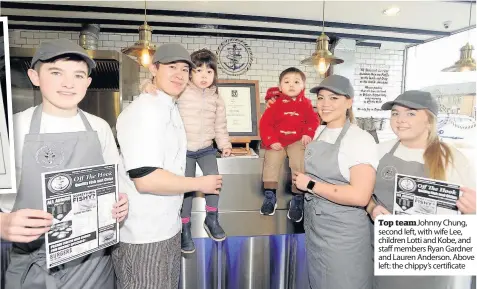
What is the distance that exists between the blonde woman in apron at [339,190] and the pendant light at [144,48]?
58 cm

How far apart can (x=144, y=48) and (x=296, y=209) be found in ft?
2.85

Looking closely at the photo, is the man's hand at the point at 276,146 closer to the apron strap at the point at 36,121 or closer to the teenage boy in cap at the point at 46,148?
the teenage boy in cap at the point at 46,148

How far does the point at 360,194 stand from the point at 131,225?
702mm

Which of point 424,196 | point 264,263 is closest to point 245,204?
point 264,263

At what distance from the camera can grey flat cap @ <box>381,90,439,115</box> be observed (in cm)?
87

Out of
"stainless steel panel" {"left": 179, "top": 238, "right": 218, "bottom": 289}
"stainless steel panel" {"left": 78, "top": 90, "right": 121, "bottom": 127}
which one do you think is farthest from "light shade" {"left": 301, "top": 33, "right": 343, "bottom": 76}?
"stainless steel panel" {"left": 179, "top": 238, "right": 218, "bottom": 289}

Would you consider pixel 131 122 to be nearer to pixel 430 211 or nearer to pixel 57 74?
pixel 57 74

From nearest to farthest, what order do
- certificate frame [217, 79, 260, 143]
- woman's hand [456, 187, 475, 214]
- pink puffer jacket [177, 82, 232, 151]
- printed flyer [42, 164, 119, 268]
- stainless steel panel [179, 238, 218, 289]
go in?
printed flyer [42, 164, 119, 268] < woman's hand [456, 187, 475, 214] < pink puffer jacket [177, 82, 232, 151] < certificate frame [217, 79, 260, 143] < stainless steel panel [179, 238, 218, 289]

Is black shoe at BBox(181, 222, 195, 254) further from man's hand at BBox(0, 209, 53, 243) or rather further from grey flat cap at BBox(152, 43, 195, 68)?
grey flat cap at BBox(152, 43, 195, 68)

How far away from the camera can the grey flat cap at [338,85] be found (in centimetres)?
91

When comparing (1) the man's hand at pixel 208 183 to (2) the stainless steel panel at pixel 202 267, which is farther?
(2) the stainless steel panel at pixel 202 267

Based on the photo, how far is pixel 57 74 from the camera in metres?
0.69

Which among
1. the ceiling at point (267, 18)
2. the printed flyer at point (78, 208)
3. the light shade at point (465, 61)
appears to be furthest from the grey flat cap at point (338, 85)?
the printed flyer at point (78, 208)

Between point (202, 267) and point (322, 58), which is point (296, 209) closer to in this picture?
point (202, 267)
